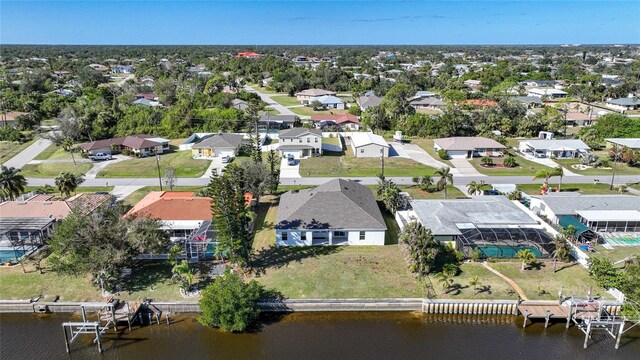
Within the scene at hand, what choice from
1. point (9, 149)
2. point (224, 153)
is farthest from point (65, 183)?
point (9, 149)

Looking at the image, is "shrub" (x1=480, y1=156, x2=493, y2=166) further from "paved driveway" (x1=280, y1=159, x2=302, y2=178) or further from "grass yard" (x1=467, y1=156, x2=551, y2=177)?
"paved driveway" (x1=280, y1=159, x2=302, y2=178)

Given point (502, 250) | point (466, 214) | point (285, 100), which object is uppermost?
point (285, 100)

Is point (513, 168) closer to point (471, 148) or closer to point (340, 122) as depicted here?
point (471, 148)

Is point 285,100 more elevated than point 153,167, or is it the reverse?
point 285,100

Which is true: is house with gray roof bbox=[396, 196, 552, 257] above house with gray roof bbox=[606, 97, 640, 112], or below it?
below

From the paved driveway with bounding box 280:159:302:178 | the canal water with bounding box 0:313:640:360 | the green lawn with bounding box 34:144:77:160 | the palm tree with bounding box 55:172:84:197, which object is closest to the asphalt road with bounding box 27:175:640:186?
the paved driveway with bounding box 280:159:302:178

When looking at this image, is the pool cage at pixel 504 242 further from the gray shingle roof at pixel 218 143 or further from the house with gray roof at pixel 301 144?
the gray shingle roof at pixel 218 143
